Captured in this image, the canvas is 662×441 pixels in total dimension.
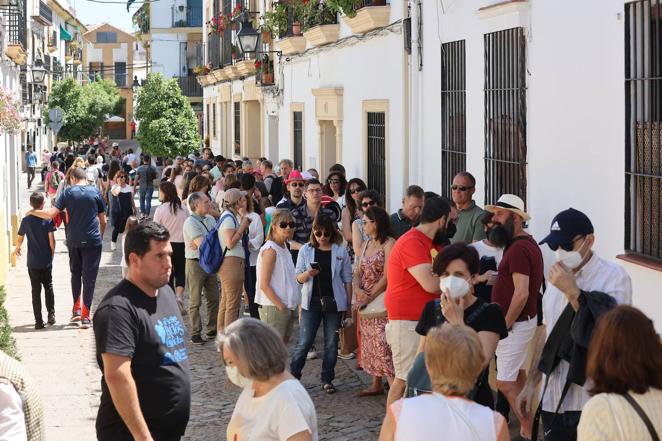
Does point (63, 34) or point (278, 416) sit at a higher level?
point (63, 34)

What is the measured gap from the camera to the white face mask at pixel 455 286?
19.4ft

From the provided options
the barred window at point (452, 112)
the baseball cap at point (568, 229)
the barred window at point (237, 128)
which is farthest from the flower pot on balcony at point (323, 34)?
the barred window at point (237, 128)

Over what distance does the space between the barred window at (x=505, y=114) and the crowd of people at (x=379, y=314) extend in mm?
570

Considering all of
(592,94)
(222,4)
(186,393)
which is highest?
(222,4)

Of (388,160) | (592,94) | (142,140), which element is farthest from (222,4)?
(592,94)

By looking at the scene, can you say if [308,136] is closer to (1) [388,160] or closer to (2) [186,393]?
(1) [388,160]

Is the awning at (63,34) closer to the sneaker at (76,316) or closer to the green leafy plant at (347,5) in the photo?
the green leafy plant at (347,5)

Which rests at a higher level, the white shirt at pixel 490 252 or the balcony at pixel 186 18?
the balcony at pixel 186 18

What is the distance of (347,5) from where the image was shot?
45.9 feet

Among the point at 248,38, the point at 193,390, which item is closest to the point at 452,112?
the point at 193,390

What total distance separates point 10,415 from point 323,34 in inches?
500

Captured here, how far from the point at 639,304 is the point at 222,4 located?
957 inches

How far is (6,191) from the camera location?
19516 millimetres

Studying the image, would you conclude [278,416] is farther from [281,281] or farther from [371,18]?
[371,18]
